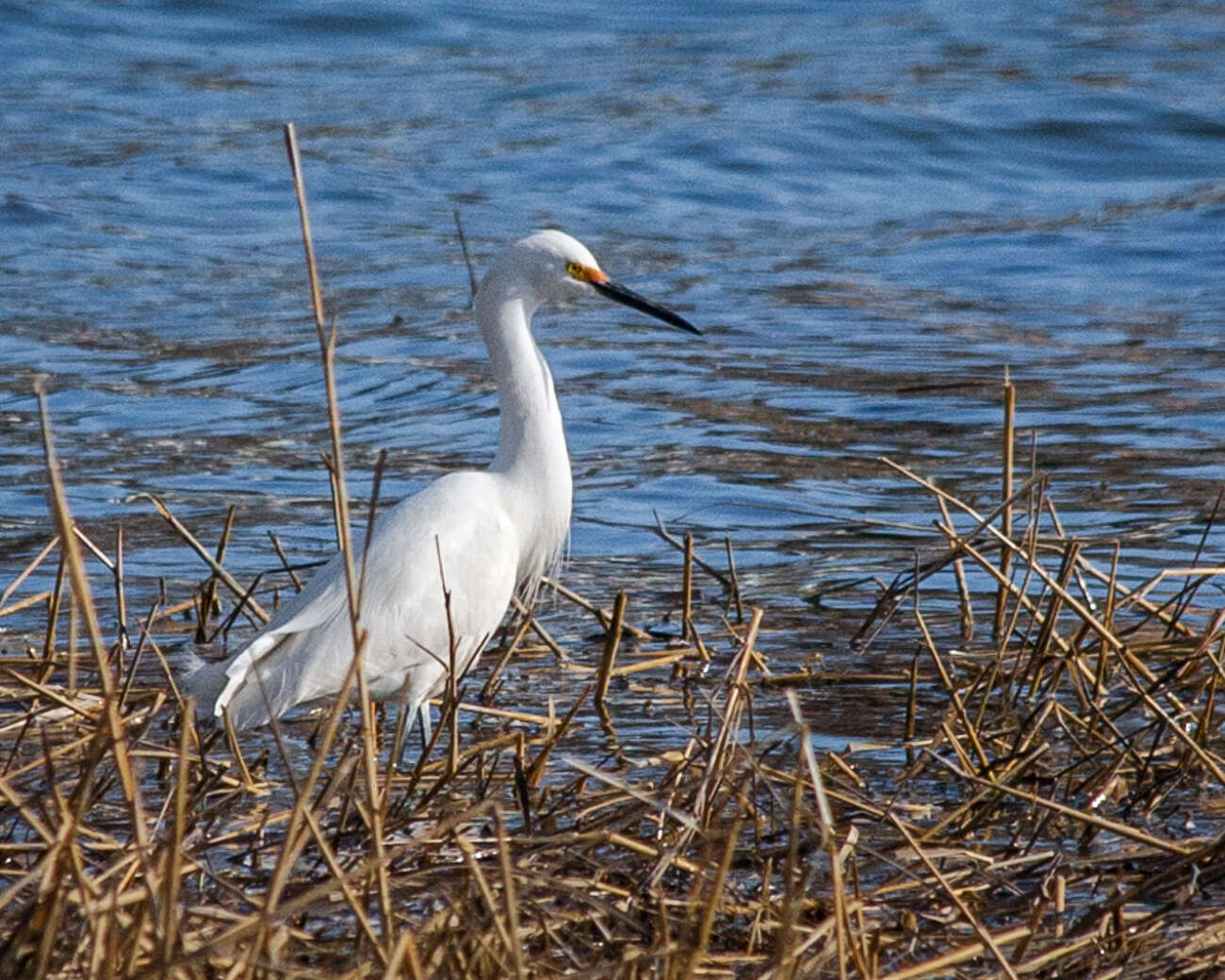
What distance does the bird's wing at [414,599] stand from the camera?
4258 mm

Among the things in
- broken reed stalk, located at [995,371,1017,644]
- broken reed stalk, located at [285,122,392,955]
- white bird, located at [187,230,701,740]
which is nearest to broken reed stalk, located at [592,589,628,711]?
white bird, located at [187,230,701,740]

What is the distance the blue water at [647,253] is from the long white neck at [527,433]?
3.74ft

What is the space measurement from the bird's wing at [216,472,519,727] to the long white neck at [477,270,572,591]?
7 centimetres

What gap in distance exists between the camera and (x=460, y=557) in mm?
4543

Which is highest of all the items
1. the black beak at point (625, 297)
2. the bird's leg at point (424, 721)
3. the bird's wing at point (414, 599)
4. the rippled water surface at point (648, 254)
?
the black beak at point (625, 297)

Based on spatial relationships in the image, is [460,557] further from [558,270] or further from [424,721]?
[558,270]

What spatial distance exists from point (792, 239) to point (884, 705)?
7967 millimetres

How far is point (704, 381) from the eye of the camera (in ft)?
28.8

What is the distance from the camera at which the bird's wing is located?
426 cm

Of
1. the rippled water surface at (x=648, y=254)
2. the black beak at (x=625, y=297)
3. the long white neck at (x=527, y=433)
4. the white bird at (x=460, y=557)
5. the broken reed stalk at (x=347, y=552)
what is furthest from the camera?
the rippled water surface at (x=648, y=254)

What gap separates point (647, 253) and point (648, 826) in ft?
27.5

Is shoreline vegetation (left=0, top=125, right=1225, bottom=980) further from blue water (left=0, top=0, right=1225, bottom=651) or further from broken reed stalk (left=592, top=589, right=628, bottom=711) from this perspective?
blue water (left=0, top=0, right=1225, bottom=651)

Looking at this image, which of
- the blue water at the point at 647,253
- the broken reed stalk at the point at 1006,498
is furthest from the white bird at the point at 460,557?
the blue water at the point at 647,253

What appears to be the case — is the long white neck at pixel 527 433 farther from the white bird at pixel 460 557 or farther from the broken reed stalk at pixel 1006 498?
the broken reed stalk at pixel 1006 498
